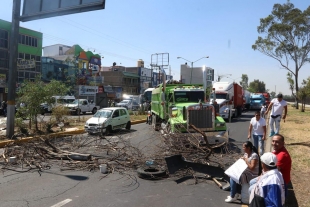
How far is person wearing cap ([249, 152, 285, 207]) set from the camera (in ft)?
11.8

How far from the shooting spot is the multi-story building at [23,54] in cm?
3869

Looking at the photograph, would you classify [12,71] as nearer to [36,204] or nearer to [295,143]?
[36,204]

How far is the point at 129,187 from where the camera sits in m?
6.81

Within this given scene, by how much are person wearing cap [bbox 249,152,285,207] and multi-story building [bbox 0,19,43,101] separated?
4028 cm

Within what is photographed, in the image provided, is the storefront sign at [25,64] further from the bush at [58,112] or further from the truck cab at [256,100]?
the truck cab at [256,100]

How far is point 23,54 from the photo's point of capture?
41844 millimetres

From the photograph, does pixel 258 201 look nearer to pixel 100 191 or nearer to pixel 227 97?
pixel 100 191

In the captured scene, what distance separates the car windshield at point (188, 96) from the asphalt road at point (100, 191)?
283 inches

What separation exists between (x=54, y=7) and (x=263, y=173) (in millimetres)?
11622

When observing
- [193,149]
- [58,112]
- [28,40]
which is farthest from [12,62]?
[28,40]

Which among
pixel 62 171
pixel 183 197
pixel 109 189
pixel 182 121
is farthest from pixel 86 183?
pixel 182 121

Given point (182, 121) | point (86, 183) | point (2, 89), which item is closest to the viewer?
point (86, 183)

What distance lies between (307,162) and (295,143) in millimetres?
3487

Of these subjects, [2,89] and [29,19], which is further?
[2,89]
